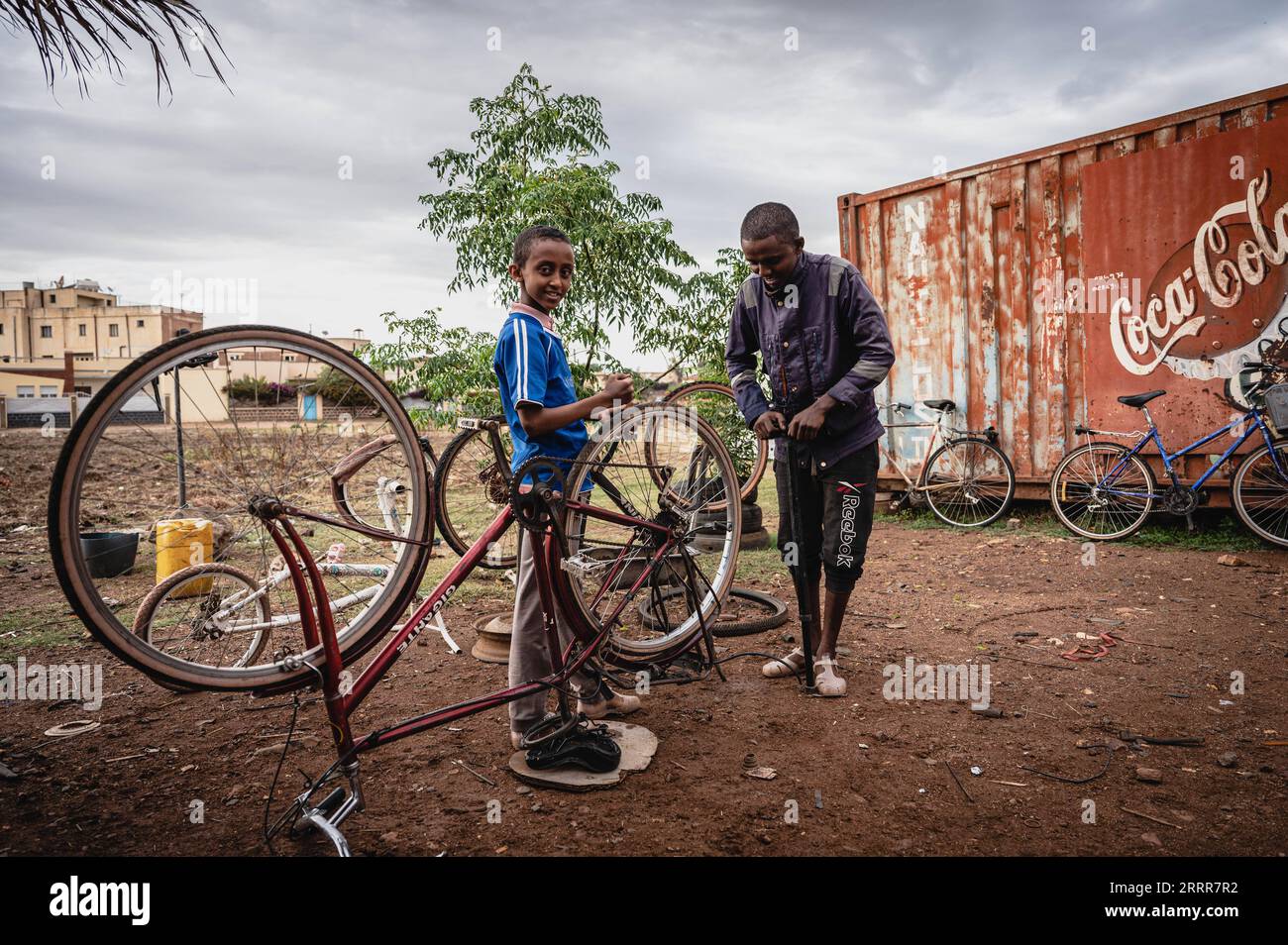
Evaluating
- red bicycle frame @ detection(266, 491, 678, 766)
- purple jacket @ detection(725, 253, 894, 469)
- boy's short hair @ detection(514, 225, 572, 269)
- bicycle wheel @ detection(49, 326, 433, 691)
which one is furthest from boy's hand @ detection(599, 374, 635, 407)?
purple jacket @ detection(725, 253, 894, 469)

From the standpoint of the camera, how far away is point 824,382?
3.11 meters

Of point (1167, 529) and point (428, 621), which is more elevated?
point (428, 621)

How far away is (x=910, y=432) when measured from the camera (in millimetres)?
7711

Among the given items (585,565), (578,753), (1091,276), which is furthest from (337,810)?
(1091,276)

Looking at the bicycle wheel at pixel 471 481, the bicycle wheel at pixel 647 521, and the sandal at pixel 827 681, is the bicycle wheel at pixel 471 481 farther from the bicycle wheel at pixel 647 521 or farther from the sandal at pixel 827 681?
the sandal at pixel 827 681

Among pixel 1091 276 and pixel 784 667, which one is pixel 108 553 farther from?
pixel 1091 276

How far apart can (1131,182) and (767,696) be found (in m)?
5.59

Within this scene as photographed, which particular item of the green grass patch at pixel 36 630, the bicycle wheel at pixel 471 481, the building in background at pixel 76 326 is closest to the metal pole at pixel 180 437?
the bicycle wheel at pixel 471 481

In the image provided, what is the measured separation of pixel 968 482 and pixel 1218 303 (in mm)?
2408

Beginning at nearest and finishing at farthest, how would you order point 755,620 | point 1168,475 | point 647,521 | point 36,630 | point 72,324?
1. point 647,521
2. point 755,620
3. point 36,630
4. point 1168,475
5. point 72,324

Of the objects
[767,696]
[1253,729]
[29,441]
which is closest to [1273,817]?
[1253,729]

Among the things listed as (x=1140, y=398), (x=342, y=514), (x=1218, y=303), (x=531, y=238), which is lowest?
(x=342, y=514)

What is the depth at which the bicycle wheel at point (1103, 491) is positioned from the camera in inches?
242

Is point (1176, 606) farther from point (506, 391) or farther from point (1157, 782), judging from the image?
point (506, 391)
